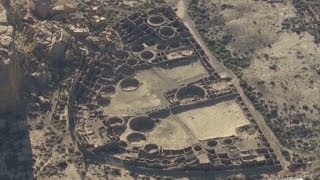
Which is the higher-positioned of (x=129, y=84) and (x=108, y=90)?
(x=129, y=84)

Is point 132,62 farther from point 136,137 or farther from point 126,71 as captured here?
point 136,137

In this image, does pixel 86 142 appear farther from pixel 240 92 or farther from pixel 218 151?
pixel 240 92

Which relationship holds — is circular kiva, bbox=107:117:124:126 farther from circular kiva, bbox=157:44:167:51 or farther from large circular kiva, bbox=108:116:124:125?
circular kiva, bbox=157:44:167:51

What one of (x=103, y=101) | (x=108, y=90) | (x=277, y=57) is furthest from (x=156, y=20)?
(x=277, y=57)

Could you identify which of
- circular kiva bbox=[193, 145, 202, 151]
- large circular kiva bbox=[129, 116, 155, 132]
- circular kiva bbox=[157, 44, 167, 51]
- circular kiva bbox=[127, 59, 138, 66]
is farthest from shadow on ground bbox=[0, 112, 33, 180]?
circular kiva bbox=[157, 44, 167, 51]

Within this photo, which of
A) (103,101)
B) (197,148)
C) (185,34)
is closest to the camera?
(197,148)
